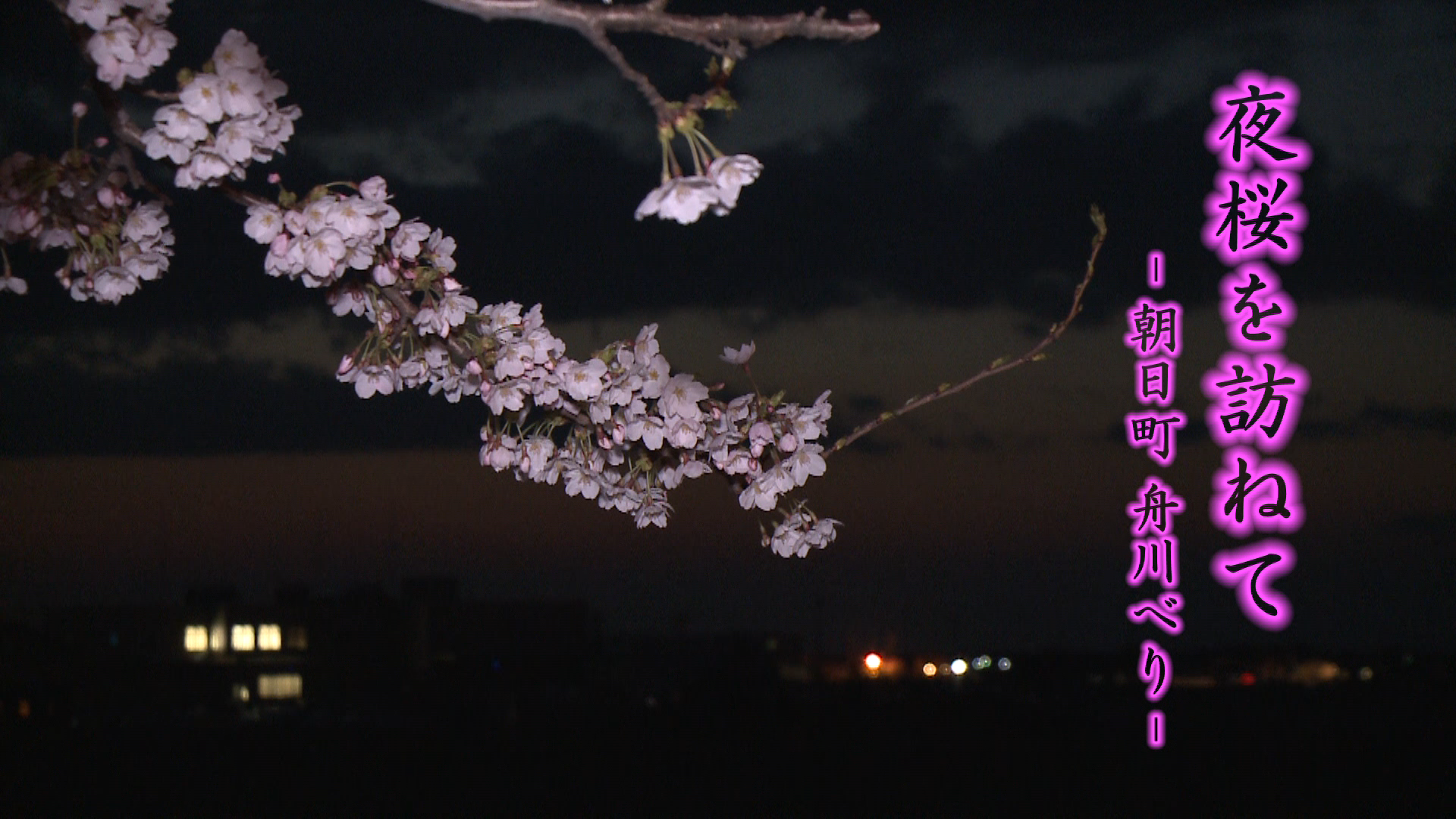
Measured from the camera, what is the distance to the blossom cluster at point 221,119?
5.10ft

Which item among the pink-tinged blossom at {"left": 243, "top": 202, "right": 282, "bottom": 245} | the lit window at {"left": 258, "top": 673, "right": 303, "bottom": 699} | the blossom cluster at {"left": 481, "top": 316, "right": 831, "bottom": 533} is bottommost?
the blossom cluster at {"left": 481, "top": 316, "right": 831, "bottom": 533}

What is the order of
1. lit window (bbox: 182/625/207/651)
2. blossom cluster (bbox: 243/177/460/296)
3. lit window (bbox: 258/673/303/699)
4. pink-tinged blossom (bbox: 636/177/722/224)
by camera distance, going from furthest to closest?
lit window (bbox: 182/625/207/651), lit window (bbox: 258/673/303/699), blossom cluster (bbox: 243/177/460/296), pink-tinged blossom (bbox: 636/177/722/224)

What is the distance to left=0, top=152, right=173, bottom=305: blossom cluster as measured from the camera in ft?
5.64

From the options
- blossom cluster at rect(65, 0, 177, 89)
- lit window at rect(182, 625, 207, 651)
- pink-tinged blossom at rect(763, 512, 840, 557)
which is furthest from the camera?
lit window at rect(182, 625, 207, 651)

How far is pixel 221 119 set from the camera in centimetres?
159

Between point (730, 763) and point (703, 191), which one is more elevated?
point (703, 191)

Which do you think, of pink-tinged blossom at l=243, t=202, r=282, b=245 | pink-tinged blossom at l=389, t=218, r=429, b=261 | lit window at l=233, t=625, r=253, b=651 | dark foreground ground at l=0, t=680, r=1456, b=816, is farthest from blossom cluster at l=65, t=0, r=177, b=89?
lit window at l=233, t=625, r=253, b=651

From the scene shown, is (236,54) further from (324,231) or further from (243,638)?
(243,638)

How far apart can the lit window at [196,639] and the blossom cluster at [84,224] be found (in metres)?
41.0

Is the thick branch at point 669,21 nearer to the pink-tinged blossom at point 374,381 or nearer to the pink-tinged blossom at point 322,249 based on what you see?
the pink-tinged blossom at point 322,249

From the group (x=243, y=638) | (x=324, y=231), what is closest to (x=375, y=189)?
(x=324, y=231)

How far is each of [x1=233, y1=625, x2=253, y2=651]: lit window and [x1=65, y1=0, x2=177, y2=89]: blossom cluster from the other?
136 ft

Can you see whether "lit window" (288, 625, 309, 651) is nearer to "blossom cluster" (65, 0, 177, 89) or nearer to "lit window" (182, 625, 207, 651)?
"lit window" (182, 625, 207, 651)

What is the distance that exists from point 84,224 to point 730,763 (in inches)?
859
